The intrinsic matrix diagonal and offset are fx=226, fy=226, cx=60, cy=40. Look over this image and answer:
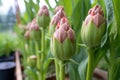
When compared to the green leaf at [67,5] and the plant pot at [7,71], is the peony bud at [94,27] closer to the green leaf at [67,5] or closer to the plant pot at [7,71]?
the green leaf at [67,5]

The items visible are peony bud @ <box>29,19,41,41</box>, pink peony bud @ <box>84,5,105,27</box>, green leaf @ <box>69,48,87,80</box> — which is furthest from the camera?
peony bud @ <box>29,19,41,41</box>

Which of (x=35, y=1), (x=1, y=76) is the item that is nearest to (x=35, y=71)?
(x=35, y=1)

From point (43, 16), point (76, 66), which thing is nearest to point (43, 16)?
point (43, 16)

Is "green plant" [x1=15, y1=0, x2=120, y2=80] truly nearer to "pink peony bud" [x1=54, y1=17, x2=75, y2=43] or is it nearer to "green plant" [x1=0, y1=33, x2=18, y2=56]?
"pink peony bud" [x1=54, y1=17, x2=75, y2=43]

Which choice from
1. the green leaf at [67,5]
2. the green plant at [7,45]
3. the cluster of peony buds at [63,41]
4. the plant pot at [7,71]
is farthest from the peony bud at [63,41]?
the green plant at [7,45]

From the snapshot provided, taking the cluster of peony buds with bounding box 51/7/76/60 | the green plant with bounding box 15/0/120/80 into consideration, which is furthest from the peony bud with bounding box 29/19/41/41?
the cluster of peony buds with bounding box 51/7/76/60

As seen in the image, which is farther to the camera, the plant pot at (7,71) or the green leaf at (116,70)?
the plant pot at (7,71)

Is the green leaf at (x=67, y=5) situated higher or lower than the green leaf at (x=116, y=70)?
higher
